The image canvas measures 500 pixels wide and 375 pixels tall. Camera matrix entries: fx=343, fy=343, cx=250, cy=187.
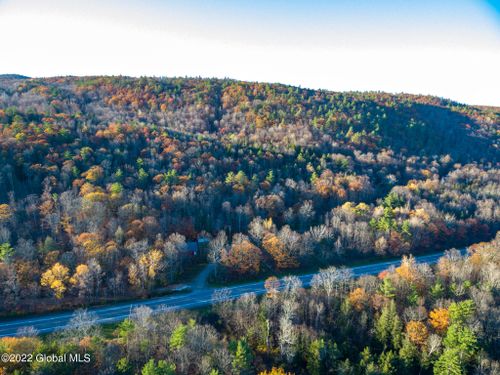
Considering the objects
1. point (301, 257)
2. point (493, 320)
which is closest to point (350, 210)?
point (301, 257)

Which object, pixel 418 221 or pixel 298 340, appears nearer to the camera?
pixel 298 340

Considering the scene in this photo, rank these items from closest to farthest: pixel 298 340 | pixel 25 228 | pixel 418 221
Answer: pixel 298 340 < pixel 25 228 < pixel 418 221

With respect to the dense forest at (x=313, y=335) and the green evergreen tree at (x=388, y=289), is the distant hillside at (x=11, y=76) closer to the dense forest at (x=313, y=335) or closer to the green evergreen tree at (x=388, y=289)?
the dense forest at (x=313, y=335)

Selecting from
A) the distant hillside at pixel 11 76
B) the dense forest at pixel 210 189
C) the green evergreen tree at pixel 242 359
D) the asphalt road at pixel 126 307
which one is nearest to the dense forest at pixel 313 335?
the green evergreen tree at pixel 242 359

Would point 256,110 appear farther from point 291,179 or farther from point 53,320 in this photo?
point 53,320

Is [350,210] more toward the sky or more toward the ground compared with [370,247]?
more toward the sky

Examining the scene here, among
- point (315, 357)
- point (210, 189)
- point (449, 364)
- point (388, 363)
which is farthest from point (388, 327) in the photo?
point (210, 189)

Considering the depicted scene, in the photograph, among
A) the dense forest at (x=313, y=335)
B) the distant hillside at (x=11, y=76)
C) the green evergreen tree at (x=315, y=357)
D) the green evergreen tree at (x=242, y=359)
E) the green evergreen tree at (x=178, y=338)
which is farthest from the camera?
the distant hillside at (x=11, y=76)
